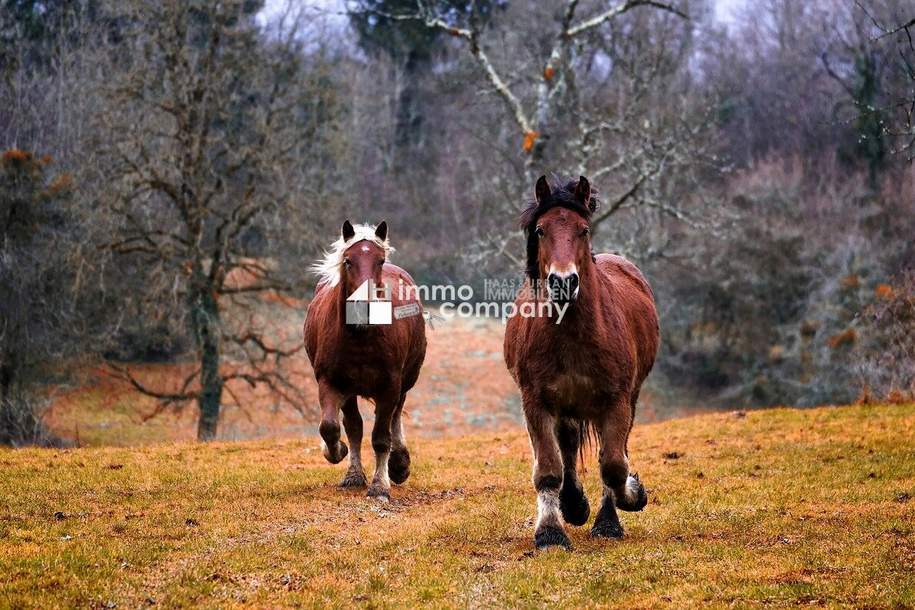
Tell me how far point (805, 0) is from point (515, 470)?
4843 cm

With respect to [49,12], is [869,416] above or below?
below

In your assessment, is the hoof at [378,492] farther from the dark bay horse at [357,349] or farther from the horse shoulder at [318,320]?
the horse shoulder at [318,320]

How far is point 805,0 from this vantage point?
174ft

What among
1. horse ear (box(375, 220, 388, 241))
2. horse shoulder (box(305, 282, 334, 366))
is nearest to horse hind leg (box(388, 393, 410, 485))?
horse shoulder (box(305, 282, 334, 366))

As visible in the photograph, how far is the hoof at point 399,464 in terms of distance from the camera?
11422mm

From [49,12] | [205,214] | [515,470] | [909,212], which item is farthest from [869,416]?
[49,12]

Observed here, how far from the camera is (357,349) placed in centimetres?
1033

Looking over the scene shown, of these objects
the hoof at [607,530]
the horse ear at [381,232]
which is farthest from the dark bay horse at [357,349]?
the hoof at [607,530]

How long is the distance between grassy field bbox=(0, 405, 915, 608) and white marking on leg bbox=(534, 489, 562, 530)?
28 cm

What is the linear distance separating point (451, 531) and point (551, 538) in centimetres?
133

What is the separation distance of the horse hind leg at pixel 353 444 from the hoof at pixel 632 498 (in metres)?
4.08

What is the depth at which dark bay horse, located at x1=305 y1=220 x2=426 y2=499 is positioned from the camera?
1021 centimetres

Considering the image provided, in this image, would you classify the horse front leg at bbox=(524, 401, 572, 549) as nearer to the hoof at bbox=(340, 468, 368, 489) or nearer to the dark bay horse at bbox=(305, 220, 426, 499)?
the dark bay horse at bbox=(305, 220, 426, 499)

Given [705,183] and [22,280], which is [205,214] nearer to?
[22,280]
